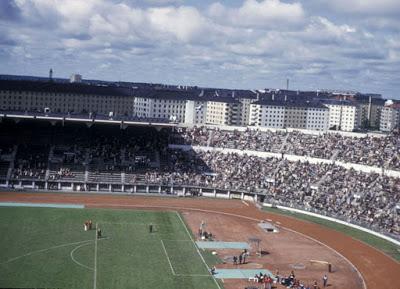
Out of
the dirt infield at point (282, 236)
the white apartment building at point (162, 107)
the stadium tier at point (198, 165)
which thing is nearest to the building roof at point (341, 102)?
the white apartment building at point (162, 107)

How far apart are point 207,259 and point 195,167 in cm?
3402

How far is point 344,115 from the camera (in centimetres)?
18175

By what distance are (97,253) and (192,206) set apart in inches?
916

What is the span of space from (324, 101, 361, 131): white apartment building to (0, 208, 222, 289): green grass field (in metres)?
137

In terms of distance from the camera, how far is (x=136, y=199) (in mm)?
63062

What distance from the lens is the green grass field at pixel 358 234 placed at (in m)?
45.2

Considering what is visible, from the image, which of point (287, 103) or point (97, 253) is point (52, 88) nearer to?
point (287, 103)

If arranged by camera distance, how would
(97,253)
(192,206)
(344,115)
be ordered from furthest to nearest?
(344,115) < (192,206) < (97,253)

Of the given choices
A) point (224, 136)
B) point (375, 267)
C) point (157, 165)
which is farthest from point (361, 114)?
point (375, 267)

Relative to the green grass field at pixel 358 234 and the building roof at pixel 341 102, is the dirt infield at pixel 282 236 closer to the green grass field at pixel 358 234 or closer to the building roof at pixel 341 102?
the green grass field at pixel 358 234

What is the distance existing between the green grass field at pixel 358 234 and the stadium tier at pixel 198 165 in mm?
1940

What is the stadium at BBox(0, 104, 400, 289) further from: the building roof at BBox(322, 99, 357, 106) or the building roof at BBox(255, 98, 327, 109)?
the building roof at BBox(322, 99, 357, 106)

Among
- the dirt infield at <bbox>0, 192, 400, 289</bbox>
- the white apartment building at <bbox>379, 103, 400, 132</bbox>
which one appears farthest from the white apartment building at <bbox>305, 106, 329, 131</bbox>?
the dirt infield at <bbox>0, 192, 400, 289</bbox>

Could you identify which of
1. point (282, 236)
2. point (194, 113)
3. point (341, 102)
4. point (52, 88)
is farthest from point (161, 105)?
point (282, 236)
